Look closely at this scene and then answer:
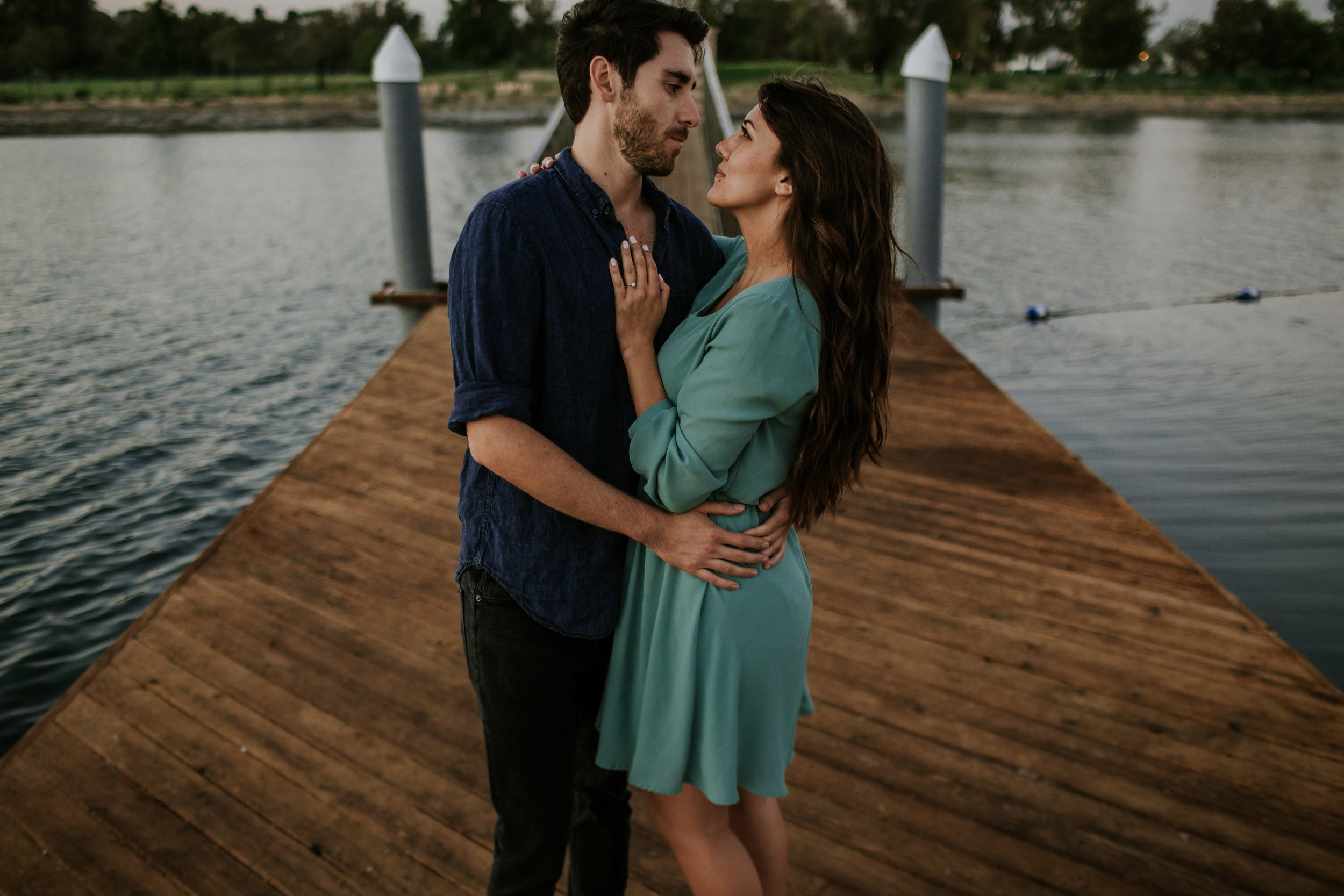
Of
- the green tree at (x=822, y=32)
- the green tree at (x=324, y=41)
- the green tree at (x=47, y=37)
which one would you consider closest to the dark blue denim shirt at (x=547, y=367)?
the green tree at (x=822, y=32)

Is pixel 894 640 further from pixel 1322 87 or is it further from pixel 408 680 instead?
pixel 1322 87

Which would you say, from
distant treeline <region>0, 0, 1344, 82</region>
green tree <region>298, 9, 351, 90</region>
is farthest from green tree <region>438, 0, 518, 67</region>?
green tree <region>298, 9, 351, 90</region>

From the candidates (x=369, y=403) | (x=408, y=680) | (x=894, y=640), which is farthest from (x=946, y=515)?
(x=369, y=403)

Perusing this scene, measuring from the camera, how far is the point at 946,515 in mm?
3758

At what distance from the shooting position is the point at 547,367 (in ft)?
4.54

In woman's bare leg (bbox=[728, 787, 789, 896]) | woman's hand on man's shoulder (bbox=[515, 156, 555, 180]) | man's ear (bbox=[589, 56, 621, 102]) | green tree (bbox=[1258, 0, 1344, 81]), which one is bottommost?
woman's bare leg (bbox=[728, 787, 789, 896])

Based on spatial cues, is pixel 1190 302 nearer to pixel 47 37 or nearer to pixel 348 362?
pixel 348 362

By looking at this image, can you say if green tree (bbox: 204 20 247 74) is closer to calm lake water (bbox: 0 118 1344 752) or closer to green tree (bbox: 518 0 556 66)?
green tree (bbox: 518 0 556 66)

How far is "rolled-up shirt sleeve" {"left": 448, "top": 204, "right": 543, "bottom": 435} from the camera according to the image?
1.30 meters

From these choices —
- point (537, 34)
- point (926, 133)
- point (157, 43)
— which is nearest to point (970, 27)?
point (537, 34)

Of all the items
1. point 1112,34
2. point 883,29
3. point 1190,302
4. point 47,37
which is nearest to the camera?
point 1190,302

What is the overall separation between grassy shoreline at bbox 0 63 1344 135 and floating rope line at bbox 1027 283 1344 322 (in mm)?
32951

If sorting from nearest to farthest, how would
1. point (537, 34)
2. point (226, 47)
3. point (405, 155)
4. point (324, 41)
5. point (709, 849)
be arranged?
1. point (709, 849)
2. point (405, 155)
3. point (226, 47)
4. point (324, 41)
5. point (537, 34)

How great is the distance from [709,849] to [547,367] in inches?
30.5
